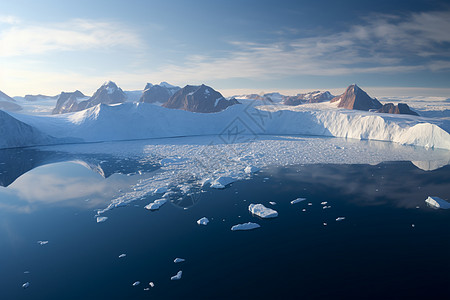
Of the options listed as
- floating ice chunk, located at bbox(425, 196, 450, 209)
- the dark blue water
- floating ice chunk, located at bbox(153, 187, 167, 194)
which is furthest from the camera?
floating ice chunk, located at bbox(153, 187, 167, 194)

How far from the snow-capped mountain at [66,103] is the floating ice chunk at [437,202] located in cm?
7322

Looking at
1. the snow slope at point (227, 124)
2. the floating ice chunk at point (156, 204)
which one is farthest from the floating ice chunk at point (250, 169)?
the snow slope at point (227, 124)

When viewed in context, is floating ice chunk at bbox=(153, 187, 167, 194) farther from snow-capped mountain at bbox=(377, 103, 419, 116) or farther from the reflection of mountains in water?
snow-capped mountain at bbox=(377, 103, 419, 116)

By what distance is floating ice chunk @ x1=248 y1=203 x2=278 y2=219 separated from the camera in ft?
26.9

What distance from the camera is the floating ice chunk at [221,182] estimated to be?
36.7 ft

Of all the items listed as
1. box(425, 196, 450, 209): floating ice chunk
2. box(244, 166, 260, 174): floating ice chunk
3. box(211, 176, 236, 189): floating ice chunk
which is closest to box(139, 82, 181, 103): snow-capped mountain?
box(244, 166, 260, 174): floating ice chunk

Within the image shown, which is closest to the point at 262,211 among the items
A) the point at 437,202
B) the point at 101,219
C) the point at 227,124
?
the point at 101,219

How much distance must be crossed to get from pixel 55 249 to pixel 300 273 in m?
6.26

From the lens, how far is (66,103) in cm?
6869

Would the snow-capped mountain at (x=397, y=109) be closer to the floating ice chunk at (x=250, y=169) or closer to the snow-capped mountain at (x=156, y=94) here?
the floating ice chunk at (x=250, y=169)

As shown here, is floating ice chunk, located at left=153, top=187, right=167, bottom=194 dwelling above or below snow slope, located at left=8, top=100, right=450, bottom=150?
below

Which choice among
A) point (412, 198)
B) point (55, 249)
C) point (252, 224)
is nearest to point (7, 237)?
point (55, 249)

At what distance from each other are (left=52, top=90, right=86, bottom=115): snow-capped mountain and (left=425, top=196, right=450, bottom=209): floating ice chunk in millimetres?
73218

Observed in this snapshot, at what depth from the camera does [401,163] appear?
15.2m
